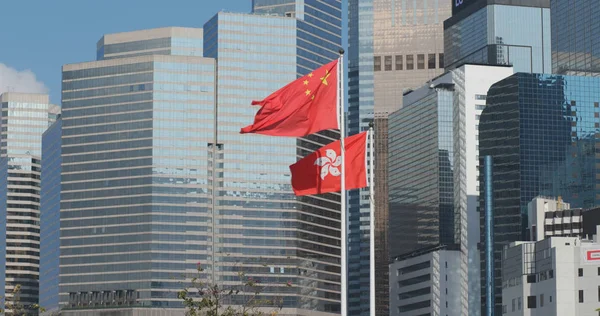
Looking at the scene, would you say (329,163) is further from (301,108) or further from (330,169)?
(301,108)

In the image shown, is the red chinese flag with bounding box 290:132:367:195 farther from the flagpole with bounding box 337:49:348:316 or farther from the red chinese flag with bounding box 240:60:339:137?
the red chinese flag with bounding box 240:60:339:137

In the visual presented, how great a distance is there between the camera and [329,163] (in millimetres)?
79688

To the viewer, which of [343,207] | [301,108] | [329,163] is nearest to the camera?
[343,207]

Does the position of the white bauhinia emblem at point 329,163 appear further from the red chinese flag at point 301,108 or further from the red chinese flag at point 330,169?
the red chinese flag at point 301,108

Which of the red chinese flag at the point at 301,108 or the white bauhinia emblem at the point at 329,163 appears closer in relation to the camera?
the red chinese flag at the point at 301,108

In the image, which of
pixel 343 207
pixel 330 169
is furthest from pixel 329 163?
pixel 343 207

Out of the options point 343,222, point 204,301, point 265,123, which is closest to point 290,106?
point 265,123

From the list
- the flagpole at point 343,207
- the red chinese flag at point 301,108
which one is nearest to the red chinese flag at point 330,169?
the flagpole at point 343,207

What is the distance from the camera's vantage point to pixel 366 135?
263 ft

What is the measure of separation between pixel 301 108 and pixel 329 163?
358cm

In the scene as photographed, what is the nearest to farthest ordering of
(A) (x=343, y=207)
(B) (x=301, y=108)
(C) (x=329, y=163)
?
1. (A) (x=343, y=207)
2. (B) (x=301, y=108)
3. (C) (x=329, y=163)

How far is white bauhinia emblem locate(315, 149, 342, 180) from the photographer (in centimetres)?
7962

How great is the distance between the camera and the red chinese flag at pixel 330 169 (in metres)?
79.6

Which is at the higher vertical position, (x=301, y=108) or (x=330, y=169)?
(x=301, y=108)
